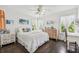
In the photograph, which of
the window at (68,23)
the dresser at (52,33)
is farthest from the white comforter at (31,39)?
the window at (68,23)

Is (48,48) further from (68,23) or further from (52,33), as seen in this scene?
(68,23)

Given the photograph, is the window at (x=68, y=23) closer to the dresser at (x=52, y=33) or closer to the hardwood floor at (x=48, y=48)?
the dresser at (x=52, y=33)

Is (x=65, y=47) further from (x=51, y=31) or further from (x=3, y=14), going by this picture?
(x=3, y=14)

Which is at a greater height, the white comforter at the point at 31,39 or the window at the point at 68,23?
the window at the point at 68,23

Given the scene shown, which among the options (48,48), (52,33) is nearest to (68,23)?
(52,33)

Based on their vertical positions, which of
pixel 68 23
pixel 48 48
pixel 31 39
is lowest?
pixel 48 48

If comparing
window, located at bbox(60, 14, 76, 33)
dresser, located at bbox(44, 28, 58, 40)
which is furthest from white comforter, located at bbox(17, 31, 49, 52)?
window, located at bbox(60, 14, 76, 33)

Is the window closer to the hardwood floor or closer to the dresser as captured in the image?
the dresser

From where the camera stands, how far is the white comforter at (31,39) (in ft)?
5.75

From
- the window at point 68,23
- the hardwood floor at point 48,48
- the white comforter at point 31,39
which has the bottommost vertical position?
the hardwood floor at point 48,48

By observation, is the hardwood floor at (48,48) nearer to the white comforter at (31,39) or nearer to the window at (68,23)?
the white comforter at (31,39)

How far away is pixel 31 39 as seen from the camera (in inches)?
68.9

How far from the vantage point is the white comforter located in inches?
69.0
